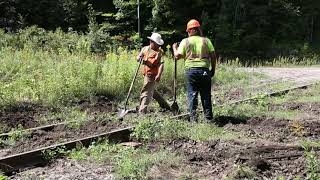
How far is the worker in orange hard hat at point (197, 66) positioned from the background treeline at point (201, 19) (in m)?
20.9

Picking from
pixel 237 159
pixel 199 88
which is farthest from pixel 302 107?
pixel 237 159

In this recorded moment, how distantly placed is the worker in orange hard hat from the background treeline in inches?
824

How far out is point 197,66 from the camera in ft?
35.0

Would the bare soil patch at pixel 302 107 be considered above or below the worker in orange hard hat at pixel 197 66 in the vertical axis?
below

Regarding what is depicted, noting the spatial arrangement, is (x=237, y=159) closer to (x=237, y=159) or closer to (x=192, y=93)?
(x=237, y=159)

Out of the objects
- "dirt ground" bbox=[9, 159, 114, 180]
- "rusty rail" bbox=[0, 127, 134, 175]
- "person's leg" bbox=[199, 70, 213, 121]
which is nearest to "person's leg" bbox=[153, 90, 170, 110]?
"person's leg" bbox=[199, 70, 213, 121]

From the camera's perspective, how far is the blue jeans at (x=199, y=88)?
10.7m

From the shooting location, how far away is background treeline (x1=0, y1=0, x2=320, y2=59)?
32.4 metres

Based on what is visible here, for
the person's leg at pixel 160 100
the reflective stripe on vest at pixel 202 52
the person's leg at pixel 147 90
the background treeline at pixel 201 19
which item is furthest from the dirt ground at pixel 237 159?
the background treeline at pixel 201 19

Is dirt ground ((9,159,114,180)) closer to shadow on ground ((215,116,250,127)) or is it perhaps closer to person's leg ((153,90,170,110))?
shadow on ground ((215,116,250,127))

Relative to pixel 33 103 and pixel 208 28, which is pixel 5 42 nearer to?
pixel 33 103

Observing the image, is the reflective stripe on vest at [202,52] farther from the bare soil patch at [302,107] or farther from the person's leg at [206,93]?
the bare soil patch at [302,107]

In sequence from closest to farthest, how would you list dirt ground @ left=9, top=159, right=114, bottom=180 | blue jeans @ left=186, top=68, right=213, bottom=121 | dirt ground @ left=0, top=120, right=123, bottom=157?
dirt ground @ left=9, top=159, right=114, bottom=180 < dirt ground @ left=0, top=120, right=123, bottom=157 < blue jeans @ left=186, top=68, right=213, bottom=121

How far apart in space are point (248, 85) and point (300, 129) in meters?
7.78
